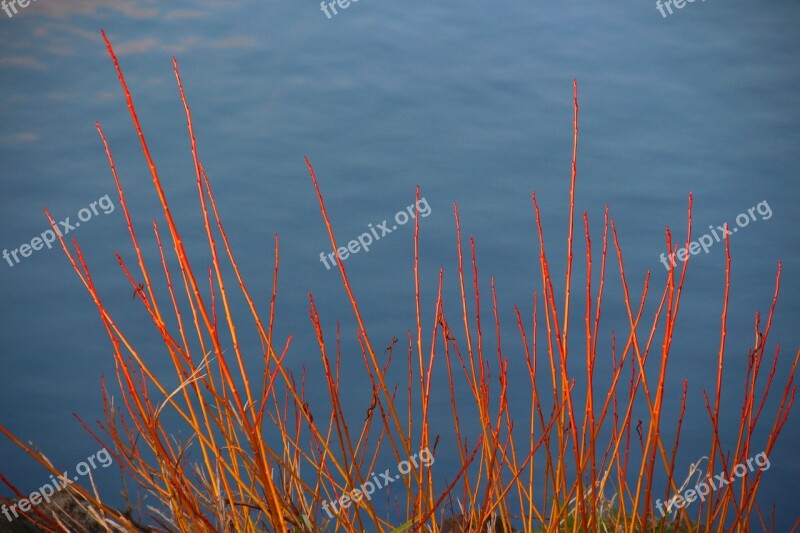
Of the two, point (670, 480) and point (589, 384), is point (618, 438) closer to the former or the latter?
point (670, 480)

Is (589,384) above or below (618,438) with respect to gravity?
above

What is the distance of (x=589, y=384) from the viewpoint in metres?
1.41

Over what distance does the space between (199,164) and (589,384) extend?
647 mm

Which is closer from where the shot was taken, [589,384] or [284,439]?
[589,384]

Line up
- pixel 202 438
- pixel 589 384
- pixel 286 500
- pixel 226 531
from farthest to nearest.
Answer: pixel 286 500 → pixel 226 531 → pixel 202 438 → pixel 589 384

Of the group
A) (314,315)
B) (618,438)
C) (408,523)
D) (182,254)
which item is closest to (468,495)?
(408,523)

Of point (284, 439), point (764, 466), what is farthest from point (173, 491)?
point (764, 466)

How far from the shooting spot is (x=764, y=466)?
1.67m

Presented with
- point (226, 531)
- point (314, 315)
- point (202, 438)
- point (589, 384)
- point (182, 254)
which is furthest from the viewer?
point (226, 531)

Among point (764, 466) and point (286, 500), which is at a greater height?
point (764, 466)

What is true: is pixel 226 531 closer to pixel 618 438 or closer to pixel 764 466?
pixel 618 438

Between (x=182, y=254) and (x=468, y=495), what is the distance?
82cm

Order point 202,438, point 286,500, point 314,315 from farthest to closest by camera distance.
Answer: point 286,500, point 314,315, point 202,438

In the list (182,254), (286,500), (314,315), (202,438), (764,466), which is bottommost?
(286,500)
